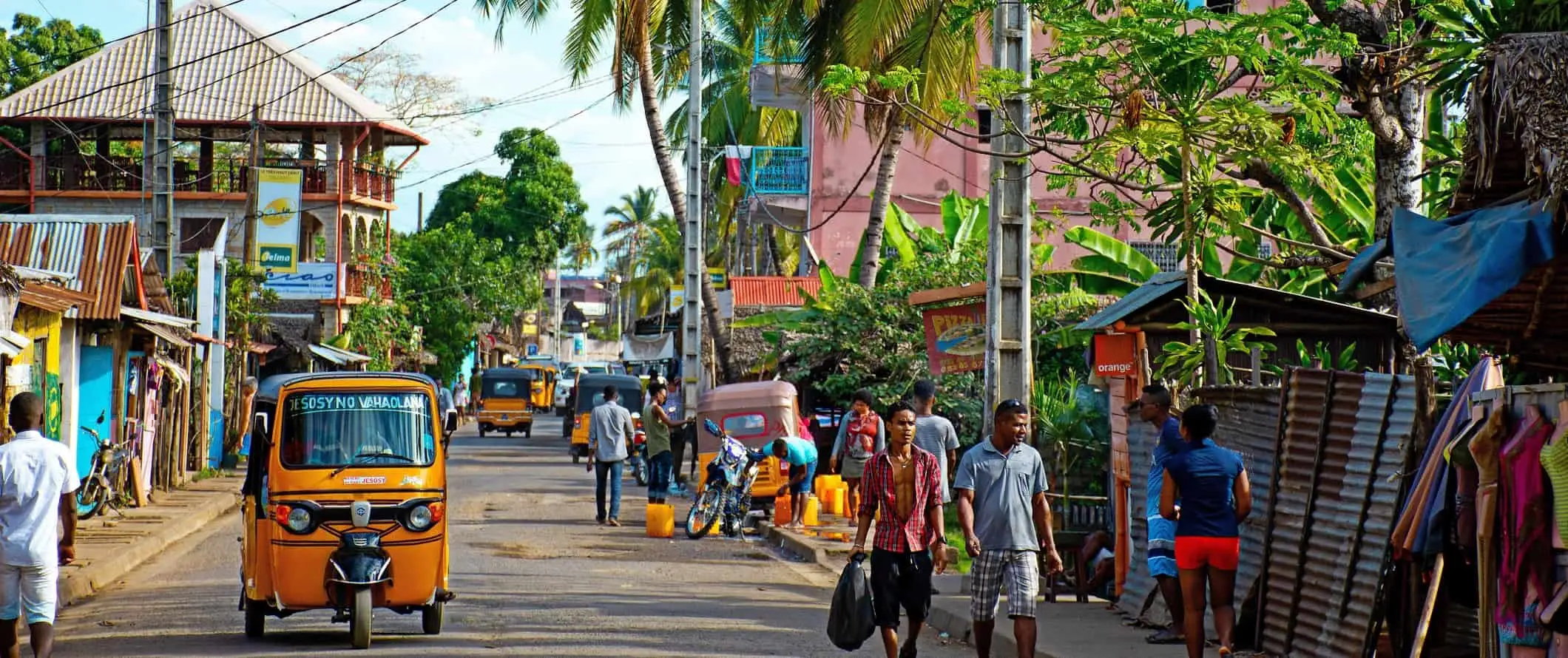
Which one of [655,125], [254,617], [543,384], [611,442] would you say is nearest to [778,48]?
[655,125]

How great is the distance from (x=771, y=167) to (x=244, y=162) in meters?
22.4

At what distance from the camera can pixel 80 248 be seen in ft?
77.1

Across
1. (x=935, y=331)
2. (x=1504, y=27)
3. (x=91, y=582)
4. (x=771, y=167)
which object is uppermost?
(x=771, y=167)

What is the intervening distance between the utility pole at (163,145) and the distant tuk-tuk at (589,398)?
1312 centimetres

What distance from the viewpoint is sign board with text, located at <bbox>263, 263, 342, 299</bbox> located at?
142 ft

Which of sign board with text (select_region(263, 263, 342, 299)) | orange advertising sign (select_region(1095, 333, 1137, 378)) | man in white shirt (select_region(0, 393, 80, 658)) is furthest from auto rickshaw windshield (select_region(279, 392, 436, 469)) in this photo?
sign board with text (select_region(263, 263, 342, 299))

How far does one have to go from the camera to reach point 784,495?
21891mm

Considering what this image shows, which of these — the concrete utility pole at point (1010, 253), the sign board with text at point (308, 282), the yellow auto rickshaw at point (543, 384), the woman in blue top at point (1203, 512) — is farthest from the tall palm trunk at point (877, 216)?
the yellow auto rickshaw at point (543, 384)

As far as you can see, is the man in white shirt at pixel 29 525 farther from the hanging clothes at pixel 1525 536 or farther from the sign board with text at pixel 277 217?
the sign board with text at pixel 277 217

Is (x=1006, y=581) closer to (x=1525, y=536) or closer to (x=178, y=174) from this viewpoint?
(x=1525, y=536)

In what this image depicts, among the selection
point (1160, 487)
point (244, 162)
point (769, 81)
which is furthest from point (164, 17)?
point (244, 162)

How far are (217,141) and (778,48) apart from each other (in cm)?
2474

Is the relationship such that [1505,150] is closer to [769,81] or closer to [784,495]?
[784,495]

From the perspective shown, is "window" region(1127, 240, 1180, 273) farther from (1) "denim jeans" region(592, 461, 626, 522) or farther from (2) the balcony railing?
(2) the balcony railing
